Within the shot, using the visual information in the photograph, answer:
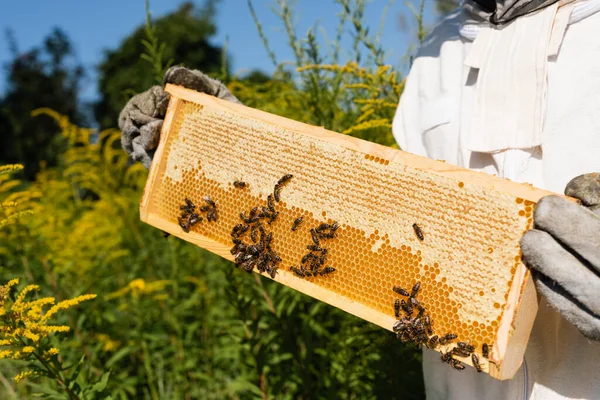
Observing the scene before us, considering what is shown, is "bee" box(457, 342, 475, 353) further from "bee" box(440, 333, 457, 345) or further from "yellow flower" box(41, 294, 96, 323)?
"yellow flower" box(41, 294, 96, 323)

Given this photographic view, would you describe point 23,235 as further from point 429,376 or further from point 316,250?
point 429,376

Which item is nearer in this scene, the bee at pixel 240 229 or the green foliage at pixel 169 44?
the bee at pixel 240 229

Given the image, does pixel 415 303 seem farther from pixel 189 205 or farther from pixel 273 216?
pixel 189 205

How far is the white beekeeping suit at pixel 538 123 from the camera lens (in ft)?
6.97

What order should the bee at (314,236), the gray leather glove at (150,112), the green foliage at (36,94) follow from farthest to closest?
the green foliage at (36,94) < the gray leather glove at (150,112) < the bee at (314,236)

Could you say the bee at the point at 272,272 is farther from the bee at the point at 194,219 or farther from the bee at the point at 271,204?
the bee at the point at 194,219

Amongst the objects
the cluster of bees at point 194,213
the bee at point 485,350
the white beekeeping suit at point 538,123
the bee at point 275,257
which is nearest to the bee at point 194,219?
the cluster of bees at point 194,213

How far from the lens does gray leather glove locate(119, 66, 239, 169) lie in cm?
289

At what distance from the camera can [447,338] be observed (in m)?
2.00

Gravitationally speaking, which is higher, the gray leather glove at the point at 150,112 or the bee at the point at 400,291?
the gray leather glove at the point at 150,112

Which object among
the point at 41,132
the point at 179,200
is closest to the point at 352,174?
the point at 179,200

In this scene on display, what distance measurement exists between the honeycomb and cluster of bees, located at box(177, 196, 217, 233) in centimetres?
4

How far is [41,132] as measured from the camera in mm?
21656

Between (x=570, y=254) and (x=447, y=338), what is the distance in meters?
0.58
